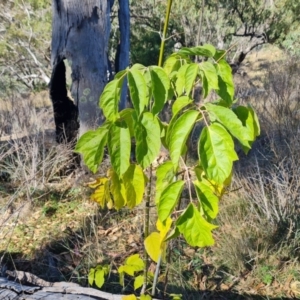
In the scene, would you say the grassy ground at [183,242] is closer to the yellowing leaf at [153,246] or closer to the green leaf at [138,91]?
the yellowing leaf at [153,246]

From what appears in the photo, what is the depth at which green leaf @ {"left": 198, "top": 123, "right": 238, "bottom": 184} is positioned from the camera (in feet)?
3.44

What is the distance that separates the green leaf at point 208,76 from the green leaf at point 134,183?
38 centimetres

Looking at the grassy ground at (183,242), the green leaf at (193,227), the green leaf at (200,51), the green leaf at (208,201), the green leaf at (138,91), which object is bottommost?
the grassy ground at (183,242)

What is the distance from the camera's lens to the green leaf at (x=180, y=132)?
1.08 m

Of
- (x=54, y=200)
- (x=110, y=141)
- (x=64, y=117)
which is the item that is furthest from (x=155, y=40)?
(x=110, y=141)

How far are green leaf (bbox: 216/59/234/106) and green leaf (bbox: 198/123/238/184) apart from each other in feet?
0.52

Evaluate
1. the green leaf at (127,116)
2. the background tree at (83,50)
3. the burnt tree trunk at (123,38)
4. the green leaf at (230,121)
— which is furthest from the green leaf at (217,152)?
the burnt tree trunk at (123,38)

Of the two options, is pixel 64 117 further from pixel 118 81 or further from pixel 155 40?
pixel 155 40

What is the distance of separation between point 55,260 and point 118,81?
2295mm

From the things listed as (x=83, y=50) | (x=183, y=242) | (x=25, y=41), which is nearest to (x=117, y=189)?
(x=183, y=242)

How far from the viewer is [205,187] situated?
1.20m

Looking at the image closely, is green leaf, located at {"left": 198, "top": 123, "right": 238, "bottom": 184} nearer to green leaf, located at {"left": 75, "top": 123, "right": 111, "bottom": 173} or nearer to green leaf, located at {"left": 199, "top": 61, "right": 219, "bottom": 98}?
green leaf, located at {"left": 199, "top": 61, "right": 219, "bottom": 98}

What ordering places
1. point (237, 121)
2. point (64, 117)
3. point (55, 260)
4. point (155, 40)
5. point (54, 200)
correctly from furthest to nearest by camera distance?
point (155, 40)
point (64, 117)
point (54, 200)
point (55, 260)
point (237, 121)

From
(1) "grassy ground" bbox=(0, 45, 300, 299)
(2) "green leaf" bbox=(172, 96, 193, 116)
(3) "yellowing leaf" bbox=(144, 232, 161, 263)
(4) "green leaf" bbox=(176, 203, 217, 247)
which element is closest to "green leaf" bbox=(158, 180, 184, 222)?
(4) "green leaf" bbox=(176, 203, 217, 247)
